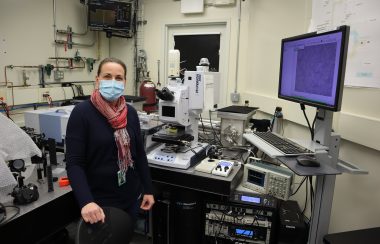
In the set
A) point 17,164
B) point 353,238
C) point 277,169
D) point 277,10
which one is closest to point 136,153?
point 17,164

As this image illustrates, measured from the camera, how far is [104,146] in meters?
1.35

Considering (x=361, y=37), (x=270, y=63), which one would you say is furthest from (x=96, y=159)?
(x=270, y=63)

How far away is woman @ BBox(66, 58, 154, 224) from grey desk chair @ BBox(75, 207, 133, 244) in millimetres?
36

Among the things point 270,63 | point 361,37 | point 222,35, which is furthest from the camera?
point 222,35

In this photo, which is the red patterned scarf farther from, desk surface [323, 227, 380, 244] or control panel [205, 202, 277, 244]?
desk surface [323, 227, 380, 244]

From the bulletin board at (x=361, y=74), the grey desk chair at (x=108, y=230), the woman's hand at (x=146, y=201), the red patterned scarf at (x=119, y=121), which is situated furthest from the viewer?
the woman's hand at (x=146, y=201)

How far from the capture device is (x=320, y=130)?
145cm

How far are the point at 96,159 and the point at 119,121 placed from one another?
8.7 inches

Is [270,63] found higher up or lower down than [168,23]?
lower down

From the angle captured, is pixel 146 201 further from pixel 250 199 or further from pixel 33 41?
pixel 33 41

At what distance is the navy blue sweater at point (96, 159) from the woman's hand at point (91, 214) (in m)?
0.03

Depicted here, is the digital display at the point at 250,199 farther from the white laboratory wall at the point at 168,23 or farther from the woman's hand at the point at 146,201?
the white laboratory wall at the point at 168,23

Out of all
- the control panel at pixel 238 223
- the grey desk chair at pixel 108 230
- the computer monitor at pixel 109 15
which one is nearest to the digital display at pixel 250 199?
the control panel at pixel 238 223

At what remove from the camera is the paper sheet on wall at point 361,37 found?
1.49 metres
